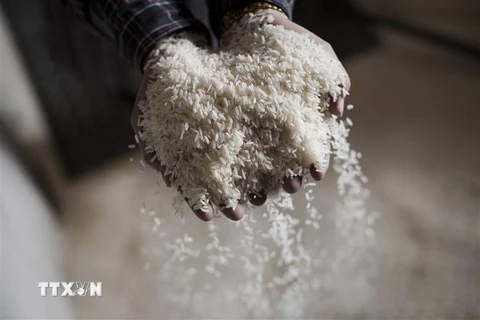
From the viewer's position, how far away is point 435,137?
111 cm

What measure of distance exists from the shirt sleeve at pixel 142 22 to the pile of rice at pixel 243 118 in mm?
92

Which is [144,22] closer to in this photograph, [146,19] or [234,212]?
[146,19]

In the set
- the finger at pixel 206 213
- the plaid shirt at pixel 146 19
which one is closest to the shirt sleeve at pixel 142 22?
the plaid shirt at pixel 146 19

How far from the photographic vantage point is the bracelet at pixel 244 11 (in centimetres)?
67

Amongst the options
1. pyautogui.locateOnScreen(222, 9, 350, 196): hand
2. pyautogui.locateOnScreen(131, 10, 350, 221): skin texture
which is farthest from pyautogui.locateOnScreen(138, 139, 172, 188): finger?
pyautogui.locateOnScreen(222, 9, 350, 196): hand

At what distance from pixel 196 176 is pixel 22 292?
1.03 ft

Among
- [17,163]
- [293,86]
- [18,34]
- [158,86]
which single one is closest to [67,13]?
[18,34]

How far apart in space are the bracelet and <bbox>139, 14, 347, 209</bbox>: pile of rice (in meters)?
0.07

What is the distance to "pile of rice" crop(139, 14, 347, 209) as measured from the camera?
558 mm

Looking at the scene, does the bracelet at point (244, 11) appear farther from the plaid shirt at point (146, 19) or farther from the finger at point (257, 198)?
the finger at point (257, 198)

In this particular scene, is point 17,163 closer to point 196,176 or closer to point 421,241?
point 196,176

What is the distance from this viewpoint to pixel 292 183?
60 cm
